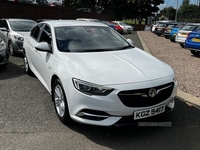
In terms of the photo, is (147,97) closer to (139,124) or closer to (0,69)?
(139,124)

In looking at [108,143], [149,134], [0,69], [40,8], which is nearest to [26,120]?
[108,143]

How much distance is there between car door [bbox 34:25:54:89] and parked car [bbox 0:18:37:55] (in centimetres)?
400

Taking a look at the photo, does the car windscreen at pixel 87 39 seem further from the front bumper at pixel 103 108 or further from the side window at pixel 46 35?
the front bumper at pixel 103 108

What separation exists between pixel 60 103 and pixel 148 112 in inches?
53.7

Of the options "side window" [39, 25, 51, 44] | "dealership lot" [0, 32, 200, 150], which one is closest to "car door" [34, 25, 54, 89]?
"side window" [39, 25, 51, 44]

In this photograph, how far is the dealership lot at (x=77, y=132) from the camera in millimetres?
3053

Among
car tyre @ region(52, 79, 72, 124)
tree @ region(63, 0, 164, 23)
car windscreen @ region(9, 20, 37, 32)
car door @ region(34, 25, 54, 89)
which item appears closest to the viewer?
car tyre @ region(52, 79, 72, 124)

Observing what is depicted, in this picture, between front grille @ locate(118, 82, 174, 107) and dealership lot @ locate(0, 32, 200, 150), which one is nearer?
front grille @ locate(118, 82, 174, 107)

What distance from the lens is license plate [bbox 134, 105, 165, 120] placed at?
119 inches

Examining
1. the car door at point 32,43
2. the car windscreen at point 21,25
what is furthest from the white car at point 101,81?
the car windscreen at point 21,25

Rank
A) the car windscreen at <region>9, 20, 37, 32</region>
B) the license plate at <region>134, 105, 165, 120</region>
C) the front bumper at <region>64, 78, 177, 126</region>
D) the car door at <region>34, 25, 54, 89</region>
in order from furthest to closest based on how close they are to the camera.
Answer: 1. the car windscreen at <region>9, 20, 37, 32</region>
2. the car door at <region>34, 25, 54, 89</region>
3. the license plate at <region>134, 105, 165, 120</region>
4. the front bumper at <region>64, 78, 177, 126</region>

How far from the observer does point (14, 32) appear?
29.1 ft

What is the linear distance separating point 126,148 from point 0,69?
17.2 ft

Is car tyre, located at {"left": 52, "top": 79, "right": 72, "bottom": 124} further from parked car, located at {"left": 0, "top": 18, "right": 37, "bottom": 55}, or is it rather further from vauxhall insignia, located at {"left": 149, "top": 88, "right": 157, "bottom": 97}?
parked car, located at {"left": 0, "top": 18, "right": 37, "bottom": 55}
